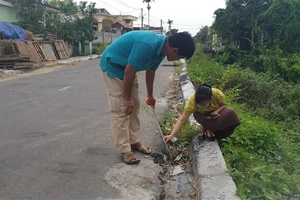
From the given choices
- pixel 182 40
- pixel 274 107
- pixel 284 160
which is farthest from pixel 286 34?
pixel 182 40

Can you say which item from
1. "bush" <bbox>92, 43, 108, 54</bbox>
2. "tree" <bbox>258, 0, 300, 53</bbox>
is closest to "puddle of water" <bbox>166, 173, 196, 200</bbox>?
"tree" <bbox>258, 0, 300, 53</bbox>

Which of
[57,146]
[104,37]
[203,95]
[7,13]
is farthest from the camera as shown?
[104,37]

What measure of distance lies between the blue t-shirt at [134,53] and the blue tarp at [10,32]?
14.3 metres

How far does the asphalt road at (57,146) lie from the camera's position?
2.84 metres

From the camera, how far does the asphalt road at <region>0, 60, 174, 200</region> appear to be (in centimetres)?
284

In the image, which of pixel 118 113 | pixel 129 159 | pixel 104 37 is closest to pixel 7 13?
pixel 104 37

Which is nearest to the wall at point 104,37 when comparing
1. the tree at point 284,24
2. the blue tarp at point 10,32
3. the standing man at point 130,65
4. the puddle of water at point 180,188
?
the blue tarp at point 10,32

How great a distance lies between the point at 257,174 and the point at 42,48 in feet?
57.7

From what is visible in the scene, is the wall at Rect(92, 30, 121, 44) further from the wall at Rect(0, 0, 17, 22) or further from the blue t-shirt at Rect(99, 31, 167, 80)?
the blue t-shirt at Rect(99, 31, 167, 80)

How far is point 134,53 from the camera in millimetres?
2859

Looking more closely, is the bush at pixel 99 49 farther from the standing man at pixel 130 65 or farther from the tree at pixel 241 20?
the standing man at pixel 130 65

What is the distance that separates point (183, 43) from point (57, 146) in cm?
212

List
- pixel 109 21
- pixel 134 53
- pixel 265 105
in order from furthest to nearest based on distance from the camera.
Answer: pixel 109 21 → pixel 265 105 → pixel 134 53

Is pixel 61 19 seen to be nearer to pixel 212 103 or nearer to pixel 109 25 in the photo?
pixel 212 103
